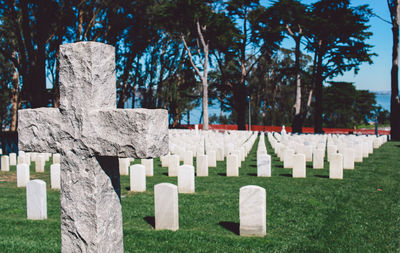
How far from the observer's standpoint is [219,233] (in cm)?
550

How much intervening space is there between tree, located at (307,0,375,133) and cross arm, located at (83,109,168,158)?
3193 centimetres

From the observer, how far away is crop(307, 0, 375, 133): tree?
104 ft

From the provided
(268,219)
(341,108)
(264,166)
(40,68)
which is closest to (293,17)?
(40,68)

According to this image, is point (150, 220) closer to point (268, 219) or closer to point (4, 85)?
point (268, 219)

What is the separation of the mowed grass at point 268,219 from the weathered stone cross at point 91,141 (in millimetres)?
1778

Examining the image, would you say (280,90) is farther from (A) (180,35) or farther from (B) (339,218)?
(B) (339,218)

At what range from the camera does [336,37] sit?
105 feet

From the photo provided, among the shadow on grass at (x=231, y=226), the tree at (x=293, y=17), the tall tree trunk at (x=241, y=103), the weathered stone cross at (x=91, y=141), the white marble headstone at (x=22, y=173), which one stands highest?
the tree at (x=293, y=17)

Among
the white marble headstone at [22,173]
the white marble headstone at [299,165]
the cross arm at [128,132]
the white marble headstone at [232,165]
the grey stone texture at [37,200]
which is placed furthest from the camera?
the white marble headstone at [232,165]

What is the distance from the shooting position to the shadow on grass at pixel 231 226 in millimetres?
5672

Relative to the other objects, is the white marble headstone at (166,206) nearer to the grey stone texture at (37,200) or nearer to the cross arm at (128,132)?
the grey stone texture at (37,200)

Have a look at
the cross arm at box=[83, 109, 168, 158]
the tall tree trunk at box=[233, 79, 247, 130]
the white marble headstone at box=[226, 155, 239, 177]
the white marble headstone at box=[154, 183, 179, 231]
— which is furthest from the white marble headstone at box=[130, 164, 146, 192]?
the tall tree trunk at box=[233, 79, 247, 130]

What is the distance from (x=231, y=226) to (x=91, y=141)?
3.43m

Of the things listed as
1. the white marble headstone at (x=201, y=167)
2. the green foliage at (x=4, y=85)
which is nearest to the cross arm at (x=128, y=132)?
the white marble headstone at (x=201, y=167)
